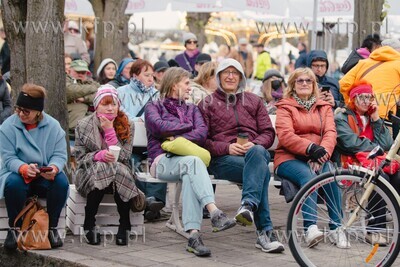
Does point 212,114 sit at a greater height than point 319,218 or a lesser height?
greater

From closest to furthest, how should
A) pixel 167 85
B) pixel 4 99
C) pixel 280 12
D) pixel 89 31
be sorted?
pixel 167 85
pixel 4 99
pixel 280 12
pixel 89 31

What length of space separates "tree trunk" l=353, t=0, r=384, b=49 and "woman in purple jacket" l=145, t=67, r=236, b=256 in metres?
5.28

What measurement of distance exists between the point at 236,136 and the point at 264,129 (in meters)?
0.28

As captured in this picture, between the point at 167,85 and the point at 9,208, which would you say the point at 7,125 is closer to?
the point at 9,208

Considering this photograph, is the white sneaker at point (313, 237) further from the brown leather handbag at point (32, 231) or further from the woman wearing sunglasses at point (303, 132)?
the brown leather handbag at point (32, 231)

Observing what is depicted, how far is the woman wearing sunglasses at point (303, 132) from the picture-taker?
7.92 metres

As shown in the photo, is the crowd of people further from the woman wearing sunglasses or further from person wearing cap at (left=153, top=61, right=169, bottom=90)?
person wearing cap at (left=153, top=61, right=169, bottom=90)

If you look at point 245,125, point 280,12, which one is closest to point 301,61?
point 245,125

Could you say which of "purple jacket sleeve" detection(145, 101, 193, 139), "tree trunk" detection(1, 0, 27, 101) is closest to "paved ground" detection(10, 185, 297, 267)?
"purple jacket sleeve" detection(145, 101, 193, 139)

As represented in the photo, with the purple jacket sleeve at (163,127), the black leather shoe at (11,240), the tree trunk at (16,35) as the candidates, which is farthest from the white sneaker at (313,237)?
the tree trunk at (16,35)

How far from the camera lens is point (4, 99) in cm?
1118

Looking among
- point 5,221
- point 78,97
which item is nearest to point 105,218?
point 5,221

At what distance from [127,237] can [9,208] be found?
3.48 ft

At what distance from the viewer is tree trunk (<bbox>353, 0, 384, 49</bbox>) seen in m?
13.0
